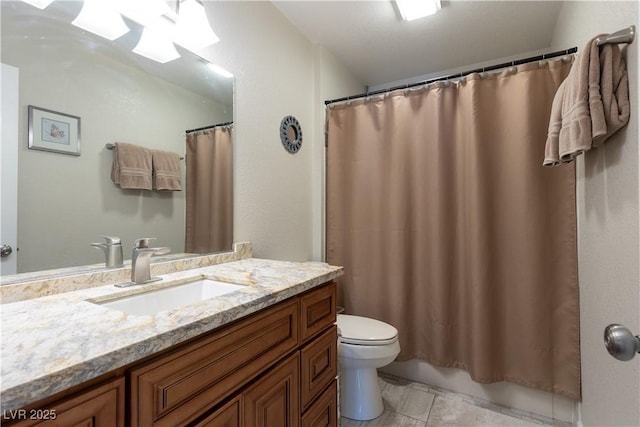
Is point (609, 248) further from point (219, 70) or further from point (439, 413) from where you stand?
point (219, 70)

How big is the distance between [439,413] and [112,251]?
180 cm

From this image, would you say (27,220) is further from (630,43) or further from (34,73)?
(630,43)

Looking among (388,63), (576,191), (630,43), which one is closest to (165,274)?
(630,43)

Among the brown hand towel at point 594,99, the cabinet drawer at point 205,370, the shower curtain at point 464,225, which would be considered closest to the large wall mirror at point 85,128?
the cabinet drawer at point 205,370

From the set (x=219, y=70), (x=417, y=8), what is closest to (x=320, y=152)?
(x=219, y=70)

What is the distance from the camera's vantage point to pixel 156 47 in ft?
4.00

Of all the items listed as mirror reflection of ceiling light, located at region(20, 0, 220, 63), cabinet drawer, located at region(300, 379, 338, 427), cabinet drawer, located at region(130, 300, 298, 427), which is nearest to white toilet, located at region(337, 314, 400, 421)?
cabinet drawer, located at region(300, 379, 338, 427)

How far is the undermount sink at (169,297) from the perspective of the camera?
3.01ft

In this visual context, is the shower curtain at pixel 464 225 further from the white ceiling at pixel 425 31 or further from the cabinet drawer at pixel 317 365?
the cabinet drawer at pixel 317 365

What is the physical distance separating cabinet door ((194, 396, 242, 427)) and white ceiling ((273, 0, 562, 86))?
6.54ft

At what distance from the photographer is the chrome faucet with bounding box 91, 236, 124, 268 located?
1041mm

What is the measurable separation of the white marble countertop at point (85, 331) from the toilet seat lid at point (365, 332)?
2.42ft

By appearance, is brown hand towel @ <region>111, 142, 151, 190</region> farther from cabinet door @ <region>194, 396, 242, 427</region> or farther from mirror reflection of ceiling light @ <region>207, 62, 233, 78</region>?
cabinet door @ <region>194, 396, 242, 427</region>

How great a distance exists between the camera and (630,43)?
90 cm
